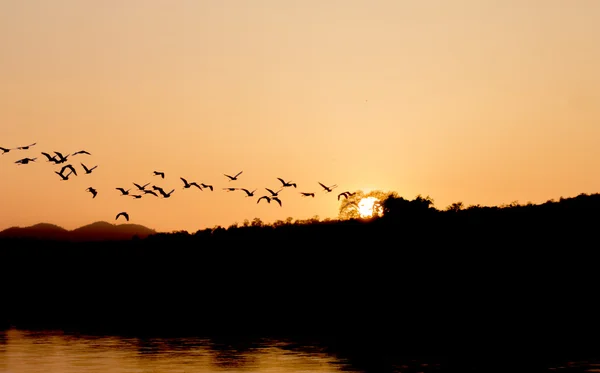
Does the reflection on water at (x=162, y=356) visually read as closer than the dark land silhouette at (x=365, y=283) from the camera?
Yes

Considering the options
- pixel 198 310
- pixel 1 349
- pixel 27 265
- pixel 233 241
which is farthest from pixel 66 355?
pixel 27 265

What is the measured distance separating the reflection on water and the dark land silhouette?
5249 millimetres

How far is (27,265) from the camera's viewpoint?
141 m

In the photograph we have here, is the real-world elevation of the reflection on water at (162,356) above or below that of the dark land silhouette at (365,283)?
below

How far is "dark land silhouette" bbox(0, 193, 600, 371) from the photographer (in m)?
79.8

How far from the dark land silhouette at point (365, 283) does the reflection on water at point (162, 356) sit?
17.2 feet

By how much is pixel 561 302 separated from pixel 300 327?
20162 mm

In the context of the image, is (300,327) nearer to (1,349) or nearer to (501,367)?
(1,349)

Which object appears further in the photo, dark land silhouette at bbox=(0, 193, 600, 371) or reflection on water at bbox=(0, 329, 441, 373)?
dark land silhouette at bbox=(0, 193, 600, 371)

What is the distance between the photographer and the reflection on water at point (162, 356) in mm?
58531

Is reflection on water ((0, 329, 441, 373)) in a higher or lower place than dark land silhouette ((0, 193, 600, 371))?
lower

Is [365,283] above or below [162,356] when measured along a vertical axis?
above

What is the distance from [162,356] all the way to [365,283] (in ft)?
122

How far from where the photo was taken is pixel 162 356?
65.5m
